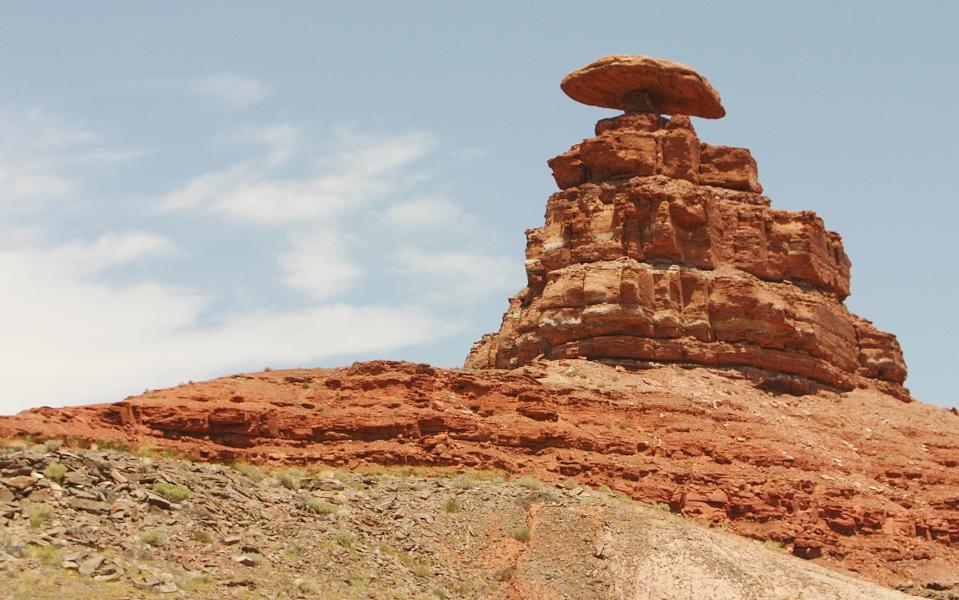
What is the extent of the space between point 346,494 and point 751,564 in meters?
10.8

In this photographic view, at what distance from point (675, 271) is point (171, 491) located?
25734mm

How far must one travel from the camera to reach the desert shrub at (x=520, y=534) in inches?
2069

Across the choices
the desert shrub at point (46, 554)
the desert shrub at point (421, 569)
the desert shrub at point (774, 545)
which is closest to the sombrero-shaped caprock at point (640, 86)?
the desert shrub at point (774, 545)

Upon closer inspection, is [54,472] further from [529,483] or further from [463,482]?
[529,483]

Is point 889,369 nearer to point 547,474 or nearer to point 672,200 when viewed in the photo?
point 672,200

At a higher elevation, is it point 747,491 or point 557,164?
point 557,164

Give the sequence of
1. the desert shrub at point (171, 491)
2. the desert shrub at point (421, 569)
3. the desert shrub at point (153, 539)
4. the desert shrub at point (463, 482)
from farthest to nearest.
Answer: the desert shrub at point (463, 482), the desert shrub at point (421, 569), the desert shrub at point (171, 491), the desert shrub at point (153, 539)

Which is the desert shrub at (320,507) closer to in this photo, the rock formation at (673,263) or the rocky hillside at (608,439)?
the rocky hillside at (608,439)

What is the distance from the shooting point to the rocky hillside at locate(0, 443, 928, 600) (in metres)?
43.8

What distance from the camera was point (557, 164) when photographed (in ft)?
239

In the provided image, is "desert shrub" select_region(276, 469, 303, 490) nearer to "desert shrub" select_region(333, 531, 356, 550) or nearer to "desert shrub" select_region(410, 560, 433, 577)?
"desert shrub" select_region(333, 531, 356, 550)

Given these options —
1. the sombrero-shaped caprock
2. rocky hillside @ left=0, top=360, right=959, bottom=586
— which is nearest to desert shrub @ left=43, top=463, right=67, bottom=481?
rocky hillside @ left=0, top=360, right=959, bottom=586

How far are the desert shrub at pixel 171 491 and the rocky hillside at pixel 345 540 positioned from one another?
37mm

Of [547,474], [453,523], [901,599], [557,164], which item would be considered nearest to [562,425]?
[547,474]
